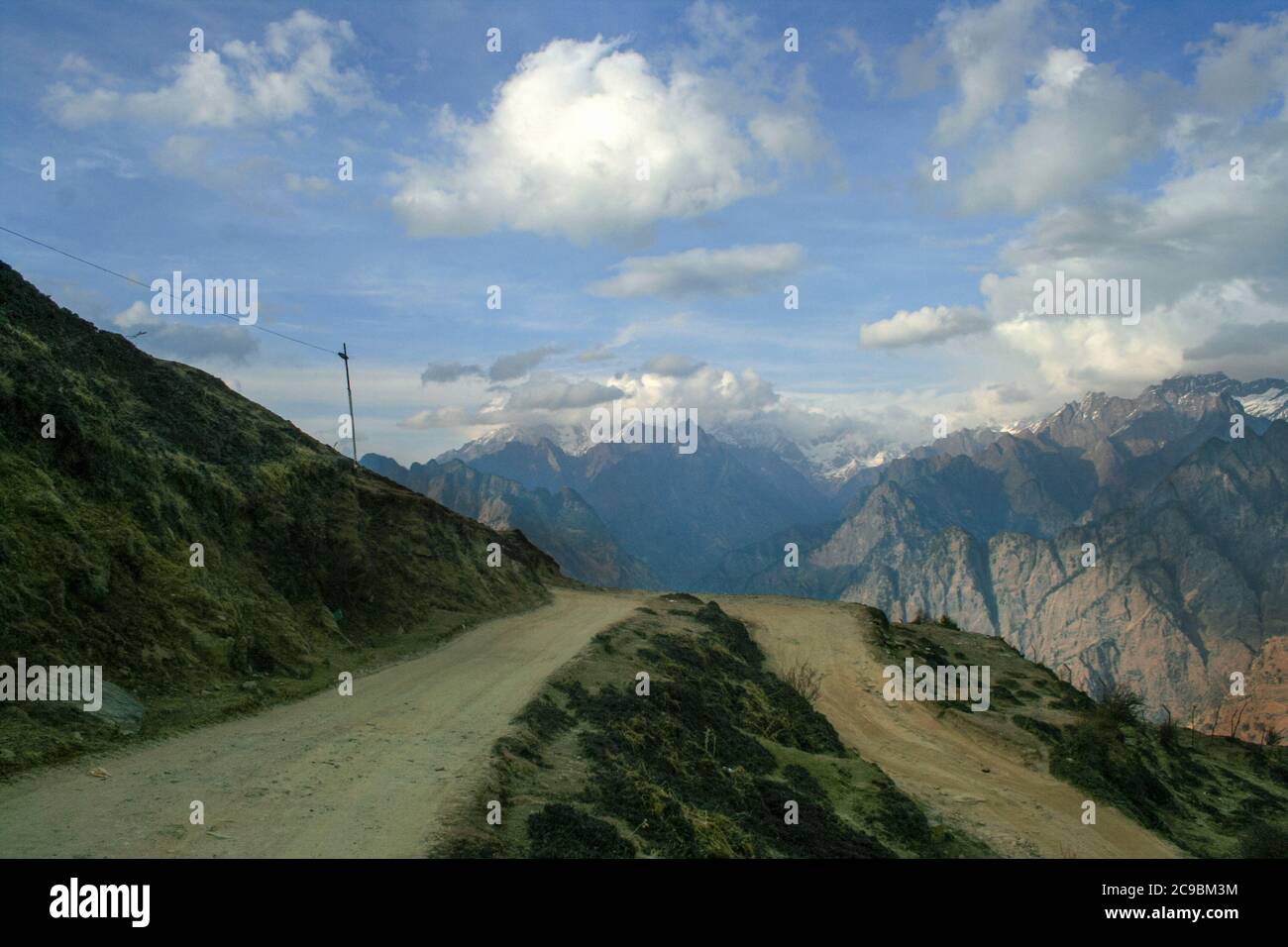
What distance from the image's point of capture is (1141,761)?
3161cm

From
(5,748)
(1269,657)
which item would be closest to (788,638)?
(5,748)

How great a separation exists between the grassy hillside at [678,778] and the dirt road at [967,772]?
203cm

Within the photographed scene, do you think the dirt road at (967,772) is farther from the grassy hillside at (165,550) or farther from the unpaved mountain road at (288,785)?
the grassy hillside at (165,550)

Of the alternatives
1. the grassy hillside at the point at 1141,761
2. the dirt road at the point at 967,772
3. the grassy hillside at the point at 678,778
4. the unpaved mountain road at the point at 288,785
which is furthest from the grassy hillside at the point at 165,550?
the grassy hillside at the point at 1141,761

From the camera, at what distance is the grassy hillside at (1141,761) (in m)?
27.5

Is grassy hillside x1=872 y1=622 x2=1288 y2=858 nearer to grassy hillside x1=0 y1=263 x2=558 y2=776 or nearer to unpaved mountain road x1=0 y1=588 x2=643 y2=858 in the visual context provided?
unpaved mountain road x1=0 y1=588 x2=643 y2=858

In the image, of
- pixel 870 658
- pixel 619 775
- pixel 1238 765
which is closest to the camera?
pixel 619 775

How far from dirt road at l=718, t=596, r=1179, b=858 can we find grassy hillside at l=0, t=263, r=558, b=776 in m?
18.8

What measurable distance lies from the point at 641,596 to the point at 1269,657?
180053mm

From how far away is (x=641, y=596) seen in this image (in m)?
53.9

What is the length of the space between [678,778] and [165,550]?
1611 cm

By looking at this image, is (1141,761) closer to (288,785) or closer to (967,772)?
(967,772)
